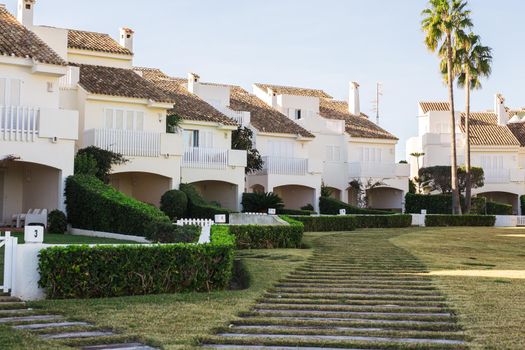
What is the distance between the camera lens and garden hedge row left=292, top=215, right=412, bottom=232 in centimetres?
3509

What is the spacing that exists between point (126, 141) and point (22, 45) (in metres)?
6.56

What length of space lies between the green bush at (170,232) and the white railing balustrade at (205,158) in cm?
1541

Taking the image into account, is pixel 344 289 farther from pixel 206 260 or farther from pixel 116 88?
pixel 116 88

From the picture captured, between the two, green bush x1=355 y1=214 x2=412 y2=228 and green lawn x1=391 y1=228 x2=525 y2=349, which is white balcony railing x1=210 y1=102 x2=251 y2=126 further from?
green lawn x1=391 y1=228 x2=525 y2=349

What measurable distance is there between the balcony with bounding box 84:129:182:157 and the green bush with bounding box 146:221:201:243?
9.83 metres

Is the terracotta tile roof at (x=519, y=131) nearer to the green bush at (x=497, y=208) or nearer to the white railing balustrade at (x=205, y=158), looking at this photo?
the green bush at (x=497, y=208)

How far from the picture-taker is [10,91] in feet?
94.4

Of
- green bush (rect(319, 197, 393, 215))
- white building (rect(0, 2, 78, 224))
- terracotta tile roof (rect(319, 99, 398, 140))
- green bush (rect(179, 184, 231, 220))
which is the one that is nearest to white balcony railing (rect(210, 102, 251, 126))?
green bush (rect(319, 197, 393, 215))

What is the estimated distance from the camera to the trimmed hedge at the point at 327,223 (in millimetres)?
34781

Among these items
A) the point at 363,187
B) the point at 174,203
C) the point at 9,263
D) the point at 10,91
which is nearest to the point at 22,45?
the point at 10,91

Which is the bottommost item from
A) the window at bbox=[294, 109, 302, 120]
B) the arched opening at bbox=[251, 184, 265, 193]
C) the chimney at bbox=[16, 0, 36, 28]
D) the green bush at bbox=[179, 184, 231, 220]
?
the green bush at bbox=[179, 184, 231, 220]

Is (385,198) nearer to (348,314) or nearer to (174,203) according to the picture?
(174,203)

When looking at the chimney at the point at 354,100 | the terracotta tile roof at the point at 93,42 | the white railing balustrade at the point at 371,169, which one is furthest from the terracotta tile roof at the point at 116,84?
the chimney at the point at 354,100

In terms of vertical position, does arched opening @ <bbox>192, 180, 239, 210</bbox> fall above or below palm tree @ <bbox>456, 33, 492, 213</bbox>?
below
